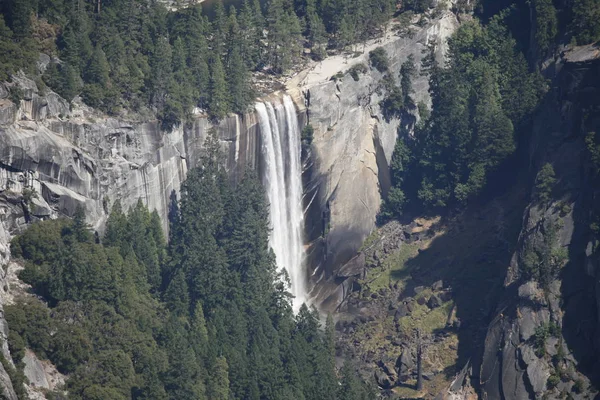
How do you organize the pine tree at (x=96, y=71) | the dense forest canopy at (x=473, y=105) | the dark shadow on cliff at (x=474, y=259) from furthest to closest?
1. the dense forest canopy at (x=473, y=105)
2. the pine tree at (x=96, y=71)
3. the dark shadow on cliff at (x=474, y=259)

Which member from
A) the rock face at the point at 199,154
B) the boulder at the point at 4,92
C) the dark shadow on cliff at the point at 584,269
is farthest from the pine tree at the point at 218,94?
the dark shadow on cliff at the point at 584,269

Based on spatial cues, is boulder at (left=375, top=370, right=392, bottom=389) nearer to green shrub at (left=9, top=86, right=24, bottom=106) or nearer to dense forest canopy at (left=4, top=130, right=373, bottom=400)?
dense forest canopy at (left=4, top=130, right=373, bottom=400)

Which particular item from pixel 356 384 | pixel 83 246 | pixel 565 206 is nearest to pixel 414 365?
pixel 356 384

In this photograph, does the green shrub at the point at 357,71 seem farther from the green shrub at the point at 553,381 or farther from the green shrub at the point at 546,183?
the green shrub at the point at 553,381

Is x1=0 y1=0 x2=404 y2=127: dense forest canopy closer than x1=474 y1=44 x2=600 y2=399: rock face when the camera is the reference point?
No

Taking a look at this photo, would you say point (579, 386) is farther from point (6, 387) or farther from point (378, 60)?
point (6, 387)

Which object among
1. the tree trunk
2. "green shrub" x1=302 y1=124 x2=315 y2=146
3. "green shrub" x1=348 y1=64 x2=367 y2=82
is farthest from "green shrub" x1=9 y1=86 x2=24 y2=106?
the tree trunk
